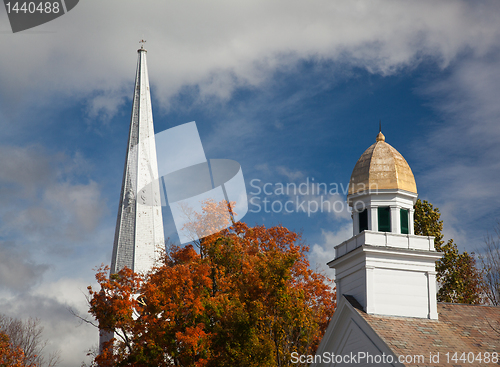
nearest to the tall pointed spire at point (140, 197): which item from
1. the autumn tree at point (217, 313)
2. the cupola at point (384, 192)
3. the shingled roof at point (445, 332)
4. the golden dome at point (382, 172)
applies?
the autumn tree at point (217, 313)

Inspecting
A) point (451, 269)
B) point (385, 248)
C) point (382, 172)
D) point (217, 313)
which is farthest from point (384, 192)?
point (451, 269)

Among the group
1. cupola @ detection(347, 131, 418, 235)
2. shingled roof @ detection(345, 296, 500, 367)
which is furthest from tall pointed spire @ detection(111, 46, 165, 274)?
shingled roof @ detection(345, 296, 500, 367)

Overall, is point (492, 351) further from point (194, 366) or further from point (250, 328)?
point (194, 366)

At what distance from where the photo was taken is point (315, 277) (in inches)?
1674

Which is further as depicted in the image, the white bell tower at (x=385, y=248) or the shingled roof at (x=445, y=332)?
the white bell tower at (x=385, y=248)

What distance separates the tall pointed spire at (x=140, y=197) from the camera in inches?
2238

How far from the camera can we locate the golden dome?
31.1 m

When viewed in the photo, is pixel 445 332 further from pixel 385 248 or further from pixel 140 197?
pixel 140 197

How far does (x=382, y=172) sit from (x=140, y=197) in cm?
3426

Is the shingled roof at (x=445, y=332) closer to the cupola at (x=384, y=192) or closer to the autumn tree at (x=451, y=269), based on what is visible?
the cupola at (x=384, y=192)

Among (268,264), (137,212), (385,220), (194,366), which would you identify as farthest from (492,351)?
(137,212)

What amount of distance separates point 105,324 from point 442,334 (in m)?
17.5

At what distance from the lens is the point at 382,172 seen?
3131 cm

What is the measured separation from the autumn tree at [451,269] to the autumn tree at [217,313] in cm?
1363
